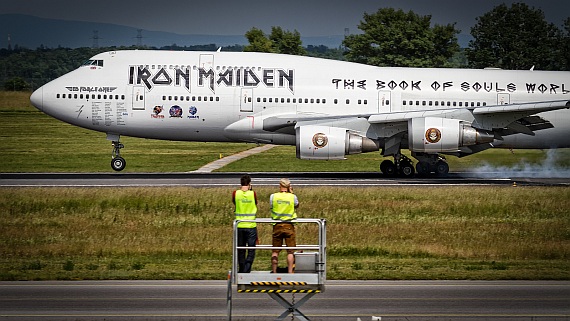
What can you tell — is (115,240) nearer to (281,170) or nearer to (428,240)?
(428,240)

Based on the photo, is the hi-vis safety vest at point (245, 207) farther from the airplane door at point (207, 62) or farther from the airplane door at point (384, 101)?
the airplane door at point (384, 101)

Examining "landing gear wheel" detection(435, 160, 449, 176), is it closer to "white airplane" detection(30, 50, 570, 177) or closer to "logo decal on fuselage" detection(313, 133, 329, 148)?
"white airplane" detection(30, 50, 570, 177)

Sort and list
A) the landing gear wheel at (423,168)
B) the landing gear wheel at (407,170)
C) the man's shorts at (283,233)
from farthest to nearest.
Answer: the landing gear wheel at (423,168), the landing gear wheel at (407,170), the man's shorts at (283,233)

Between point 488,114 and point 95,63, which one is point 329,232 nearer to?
point 488,114

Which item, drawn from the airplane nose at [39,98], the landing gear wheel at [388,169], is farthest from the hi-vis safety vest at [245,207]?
the airplane nose at [39,98]

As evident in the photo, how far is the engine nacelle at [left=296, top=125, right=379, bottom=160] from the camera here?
40375 millimetres

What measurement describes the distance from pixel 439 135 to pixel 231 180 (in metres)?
8.43

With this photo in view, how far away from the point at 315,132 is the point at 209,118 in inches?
187

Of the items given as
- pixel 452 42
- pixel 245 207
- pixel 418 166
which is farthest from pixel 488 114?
pixel 452 42

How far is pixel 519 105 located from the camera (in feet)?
133

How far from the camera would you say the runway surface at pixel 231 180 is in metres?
39.7

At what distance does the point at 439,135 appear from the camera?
40.5 m

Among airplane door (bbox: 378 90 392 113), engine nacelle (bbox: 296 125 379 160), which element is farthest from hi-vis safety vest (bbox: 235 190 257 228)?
airplane door (bbox: 378 90 392 113)

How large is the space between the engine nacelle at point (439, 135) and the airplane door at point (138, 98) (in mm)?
10968
